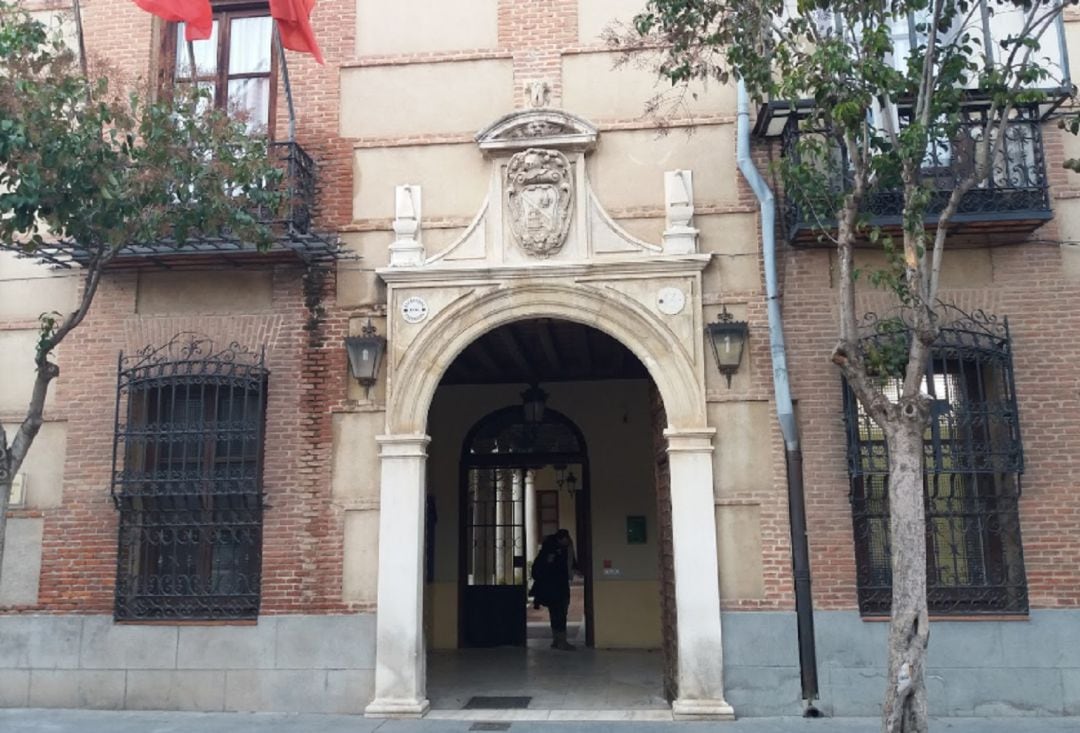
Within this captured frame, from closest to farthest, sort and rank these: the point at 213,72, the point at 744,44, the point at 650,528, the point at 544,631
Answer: the point at 744,44, the point at 213,72, the point at 650,528, the point at 544,631

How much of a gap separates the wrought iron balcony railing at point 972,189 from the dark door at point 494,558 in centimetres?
661

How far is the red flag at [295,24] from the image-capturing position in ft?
29.2

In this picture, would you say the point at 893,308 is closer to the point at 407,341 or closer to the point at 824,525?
the point at 824,525

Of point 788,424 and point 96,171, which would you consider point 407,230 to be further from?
point 788,424

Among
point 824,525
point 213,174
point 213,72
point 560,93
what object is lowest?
point 824,525

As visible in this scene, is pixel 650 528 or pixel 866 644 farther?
pixel 650 528

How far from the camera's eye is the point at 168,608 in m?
9.16

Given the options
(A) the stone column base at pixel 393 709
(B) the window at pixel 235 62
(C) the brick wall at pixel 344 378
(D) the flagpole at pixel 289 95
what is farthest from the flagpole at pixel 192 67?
(A) the stone column base at pixel 393 709

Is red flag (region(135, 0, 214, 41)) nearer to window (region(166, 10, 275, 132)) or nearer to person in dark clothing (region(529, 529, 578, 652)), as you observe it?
window (region(166, 10, 275, 132))

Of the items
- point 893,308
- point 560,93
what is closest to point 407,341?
point 560,93

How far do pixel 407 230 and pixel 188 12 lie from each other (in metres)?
2.81

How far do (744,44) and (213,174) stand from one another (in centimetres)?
447

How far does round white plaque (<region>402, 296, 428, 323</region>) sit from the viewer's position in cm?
930

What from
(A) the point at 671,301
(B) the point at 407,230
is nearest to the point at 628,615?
(A) the point at 671,301
